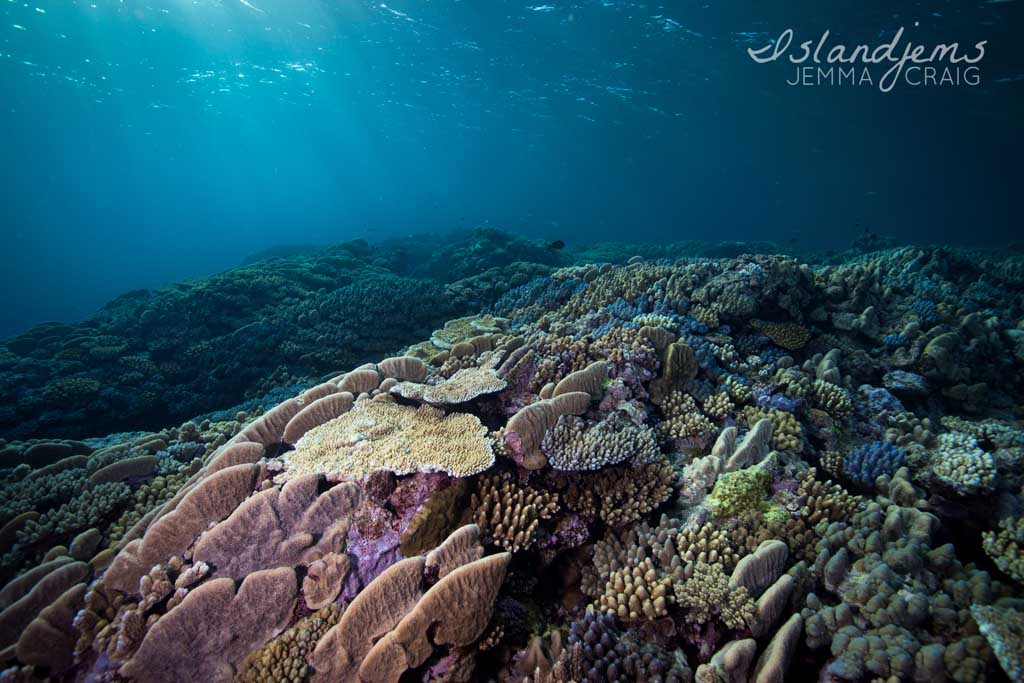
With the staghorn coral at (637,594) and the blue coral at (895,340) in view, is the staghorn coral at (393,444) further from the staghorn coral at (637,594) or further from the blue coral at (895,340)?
the blue coral at (895,340)

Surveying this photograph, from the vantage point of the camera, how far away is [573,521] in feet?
13.3

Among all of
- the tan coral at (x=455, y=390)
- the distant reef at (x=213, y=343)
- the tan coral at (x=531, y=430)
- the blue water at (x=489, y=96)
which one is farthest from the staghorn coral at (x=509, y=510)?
the blue water at (x=489, y=96)

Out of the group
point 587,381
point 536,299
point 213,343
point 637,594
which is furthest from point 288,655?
point 213,343

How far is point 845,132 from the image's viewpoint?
5366 cm

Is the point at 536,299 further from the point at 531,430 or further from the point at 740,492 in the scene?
the point at 740,492

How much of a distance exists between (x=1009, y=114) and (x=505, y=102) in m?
51.3

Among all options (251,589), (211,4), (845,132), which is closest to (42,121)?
(211,4)

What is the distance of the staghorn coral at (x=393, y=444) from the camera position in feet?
12.1

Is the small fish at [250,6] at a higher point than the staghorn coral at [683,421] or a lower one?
higher

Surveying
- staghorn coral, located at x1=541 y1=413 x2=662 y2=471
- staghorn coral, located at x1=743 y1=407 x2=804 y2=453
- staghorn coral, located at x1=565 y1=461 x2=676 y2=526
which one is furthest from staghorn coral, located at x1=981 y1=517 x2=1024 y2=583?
staghorn coral, located at x1=541 y1=413 x2=662 y2=471

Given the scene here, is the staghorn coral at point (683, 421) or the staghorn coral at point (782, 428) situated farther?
the staghorn coral at point (683, 421)

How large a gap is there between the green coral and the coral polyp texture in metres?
0.03

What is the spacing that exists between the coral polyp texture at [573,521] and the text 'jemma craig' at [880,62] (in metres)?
30.8

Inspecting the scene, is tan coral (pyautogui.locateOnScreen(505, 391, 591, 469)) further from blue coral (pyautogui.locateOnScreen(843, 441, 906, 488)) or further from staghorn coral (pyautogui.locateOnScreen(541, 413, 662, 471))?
blue coral (pyautogui.locateOnScreen(843, 441, 906, 488))
